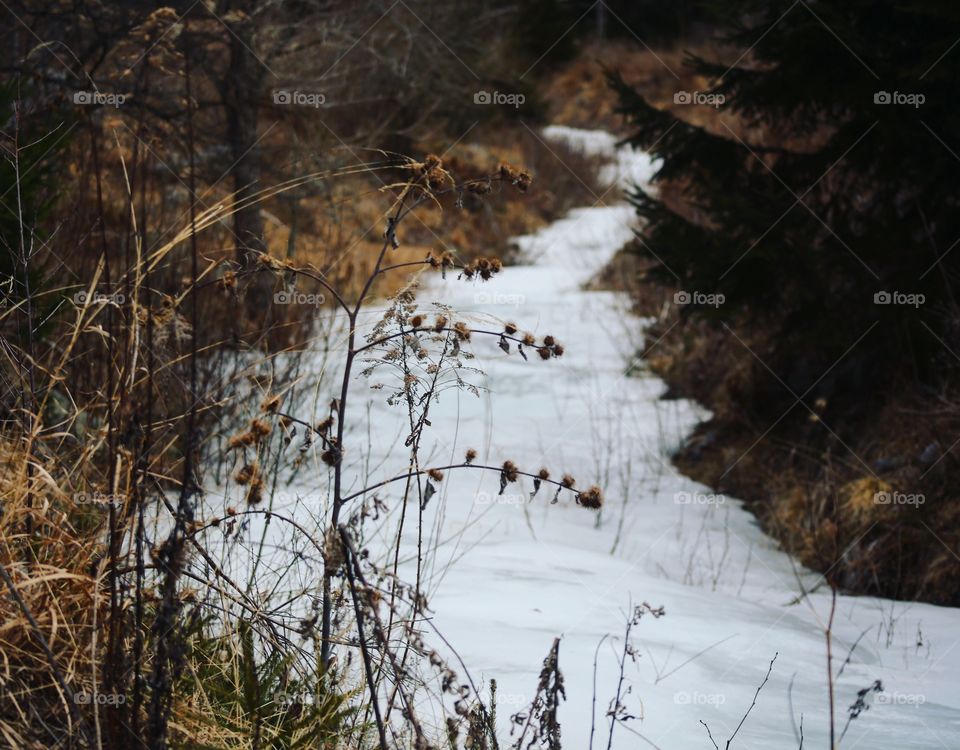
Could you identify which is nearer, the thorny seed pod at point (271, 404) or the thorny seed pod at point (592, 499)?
the thorny seed pod at point (271, 404)

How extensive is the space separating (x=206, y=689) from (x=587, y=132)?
653 inches

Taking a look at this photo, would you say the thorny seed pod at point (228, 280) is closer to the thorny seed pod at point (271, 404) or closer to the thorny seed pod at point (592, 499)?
the thorny seed pod at point (271, 404)

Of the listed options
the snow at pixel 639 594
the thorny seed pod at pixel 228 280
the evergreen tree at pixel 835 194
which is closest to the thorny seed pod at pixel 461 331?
the snow at pixel 639 594

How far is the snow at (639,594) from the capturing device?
7.63 feet

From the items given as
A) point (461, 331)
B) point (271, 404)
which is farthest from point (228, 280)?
point (461, 331)

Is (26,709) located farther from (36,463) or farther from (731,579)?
(731,579)

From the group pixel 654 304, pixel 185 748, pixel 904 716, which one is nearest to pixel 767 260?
pixel 904 716

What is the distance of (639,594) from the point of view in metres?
3.30

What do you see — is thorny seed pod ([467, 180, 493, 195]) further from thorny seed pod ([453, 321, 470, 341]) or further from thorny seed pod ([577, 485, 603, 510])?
thorny seed pod ([577, 485, 603, 510])

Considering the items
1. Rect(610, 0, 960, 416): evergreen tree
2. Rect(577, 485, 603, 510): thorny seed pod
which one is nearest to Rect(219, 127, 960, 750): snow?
Rect(577, 485, 603, 510): thorny seed pod

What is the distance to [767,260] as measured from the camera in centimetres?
507

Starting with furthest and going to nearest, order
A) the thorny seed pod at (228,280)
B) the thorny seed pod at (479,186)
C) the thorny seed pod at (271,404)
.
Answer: the thorny seed pod at (479,186)
the thorny seed pod at (228,280)
the thorny seed pod at (271,404)

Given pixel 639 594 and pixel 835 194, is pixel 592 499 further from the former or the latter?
pixel 835 194

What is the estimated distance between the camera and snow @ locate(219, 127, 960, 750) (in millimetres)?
2324
